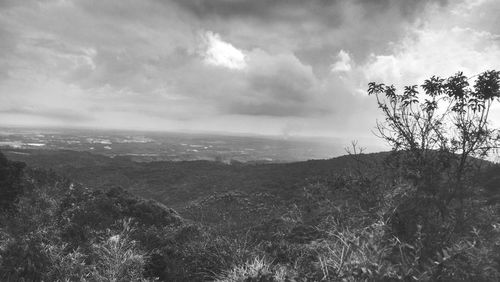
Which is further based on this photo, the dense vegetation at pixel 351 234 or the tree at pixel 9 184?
the tree at pixel 9 184

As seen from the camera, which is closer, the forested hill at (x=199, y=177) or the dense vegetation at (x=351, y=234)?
the dense vegetation at (x=351, y=234)

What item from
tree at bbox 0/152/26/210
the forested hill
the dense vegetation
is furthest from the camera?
the forested hill

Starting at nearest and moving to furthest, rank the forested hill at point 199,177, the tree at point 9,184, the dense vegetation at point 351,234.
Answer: the dense vegetation at point 351,234 → the tree at point 9,184 → the forested hill at point 199,177

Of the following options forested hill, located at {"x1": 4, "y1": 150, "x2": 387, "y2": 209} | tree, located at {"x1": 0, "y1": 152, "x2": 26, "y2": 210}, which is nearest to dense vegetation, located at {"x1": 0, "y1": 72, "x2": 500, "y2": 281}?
tree, located at {"x1": 0, "y1": 152, "x2": 26, "y2": 210}

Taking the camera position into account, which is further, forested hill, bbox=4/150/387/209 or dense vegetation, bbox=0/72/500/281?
forested hill, bbox=4/150/387/209

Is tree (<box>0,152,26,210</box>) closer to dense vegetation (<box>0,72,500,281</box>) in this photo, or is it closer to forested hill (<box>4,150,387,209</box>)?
dense vegetation (<box>0,72,500,281</box>)

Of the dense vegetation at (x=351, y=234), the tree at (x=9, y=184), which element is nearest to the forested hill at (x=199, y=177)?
the tree at (x=9, y=184)

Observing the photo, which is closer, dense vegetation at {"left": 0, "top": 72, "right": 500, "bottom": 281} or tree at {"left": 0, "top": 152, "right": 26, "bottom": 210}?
dense vegetation at {"left": 0, "top": 72, "right": 500, "bottom": 281}

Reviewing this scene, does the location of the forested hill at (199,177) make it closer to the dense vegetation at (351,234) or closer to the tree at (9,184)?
the tree at (9,184)

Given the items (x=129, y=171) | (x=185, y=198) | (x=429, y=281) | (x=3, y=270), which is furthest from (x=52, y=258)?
(x=129, y=171)

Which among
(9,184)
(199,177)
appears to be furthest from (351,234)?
(199,177)

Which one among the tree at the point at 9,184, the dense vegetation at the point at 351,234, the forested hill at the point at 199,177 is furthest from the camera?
the forested hill at the point at 199,177

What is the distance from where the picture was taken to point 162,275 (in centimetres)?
1267

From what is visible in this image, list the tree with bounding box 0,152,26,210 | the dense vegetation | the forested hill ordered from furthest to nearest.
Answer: the forested hill < the tree with bounding box 0,152,26,210 < the dense vegetation
